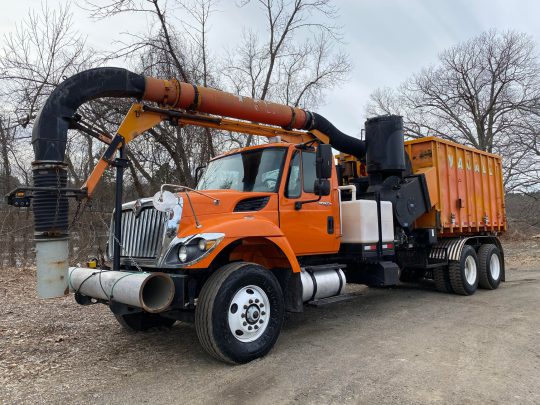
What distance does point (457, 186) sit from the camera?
31.3ft

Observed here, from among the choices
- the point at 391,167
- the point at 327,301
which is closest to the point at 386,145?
the point at 391,167

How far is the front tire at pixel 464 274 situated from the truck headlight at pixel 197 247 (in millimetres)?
6236

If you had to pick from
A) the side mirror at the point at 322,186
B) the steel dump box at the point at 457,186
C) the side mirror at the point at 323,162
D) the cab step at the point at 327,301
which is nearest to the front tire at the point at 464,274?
the steel dump box at the point at 457,186

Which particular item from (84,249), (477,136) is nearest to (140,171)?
(84,249)

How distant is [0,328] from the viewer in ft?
21.9

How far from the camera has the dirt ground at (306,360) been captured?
4.14m

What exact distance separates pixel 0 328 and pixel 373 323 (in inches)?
222

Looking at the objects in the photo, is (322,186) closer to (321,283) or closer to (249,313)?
(321,283)

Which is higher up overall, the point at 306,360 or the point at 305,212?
the point at 305,212

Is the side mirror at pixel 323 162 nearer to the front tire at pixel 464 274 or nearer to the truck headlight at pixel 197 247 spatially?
the truck headlight at pixel 197 247

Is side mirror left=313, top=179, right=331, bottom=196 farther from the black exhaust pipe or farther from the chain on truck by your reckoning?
the black exhaust pipe

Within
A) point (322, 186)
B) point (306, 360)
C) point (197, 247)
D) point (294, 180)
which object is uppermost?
point (294, 180)

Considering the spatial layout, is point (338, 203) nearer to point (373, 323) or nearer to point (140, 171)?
point (373, 323)

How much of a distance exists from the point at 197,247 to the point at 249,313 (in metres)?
0.98
